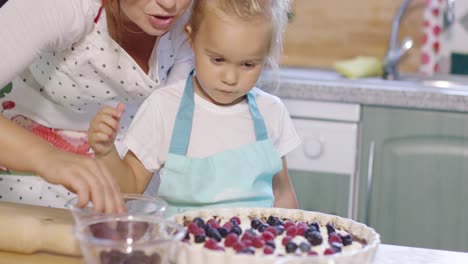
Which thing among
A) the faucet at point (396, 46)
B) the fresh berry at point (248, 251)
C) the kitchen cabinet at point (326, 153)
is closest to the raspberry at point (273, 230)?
the fresh berry at point (248, 251)

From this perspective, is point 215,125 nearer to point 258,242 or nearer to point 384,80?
point 258,242

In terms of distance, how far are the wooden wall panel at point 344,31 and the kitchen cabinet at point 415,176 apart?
25.1 inches

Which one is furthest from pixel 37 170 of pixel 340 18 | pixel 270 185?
pixel 340 18

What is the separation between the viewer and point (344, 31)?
3311mm

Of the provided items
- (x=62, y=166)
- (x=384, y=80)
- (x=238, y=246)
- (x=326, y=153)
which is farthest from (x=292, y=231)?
(x=384, y=80)

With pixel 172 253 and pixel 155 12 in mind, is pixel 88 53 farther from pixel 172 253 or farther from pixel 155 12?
pixel 172 253

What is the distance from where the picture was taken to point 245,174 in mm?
1589

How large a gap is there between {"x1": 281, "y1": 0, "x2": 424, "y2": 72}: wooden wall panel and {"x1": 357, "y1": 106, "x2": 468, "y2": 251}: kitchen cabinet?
64cm

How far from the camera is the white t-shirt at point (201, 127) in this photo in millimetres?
1602

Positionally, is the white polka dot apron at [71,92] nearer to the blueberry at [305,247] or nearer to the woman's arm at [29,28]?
the woman's arm at [29,28]

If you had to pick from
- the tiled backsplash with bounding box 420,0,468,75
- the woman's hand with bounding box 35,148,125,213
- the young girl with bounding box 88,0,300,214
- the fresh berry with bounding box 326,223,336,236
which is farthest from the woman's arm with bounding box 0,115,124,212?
the tiled backsplash with bounding box 420,0,468,75

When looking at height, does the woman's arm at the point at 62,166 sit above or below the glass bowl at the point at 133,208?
above

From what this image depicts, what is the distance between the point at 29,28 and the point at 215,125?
1.33 ft

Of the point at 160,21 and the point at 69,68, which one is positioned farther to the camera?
the point at 69,68
